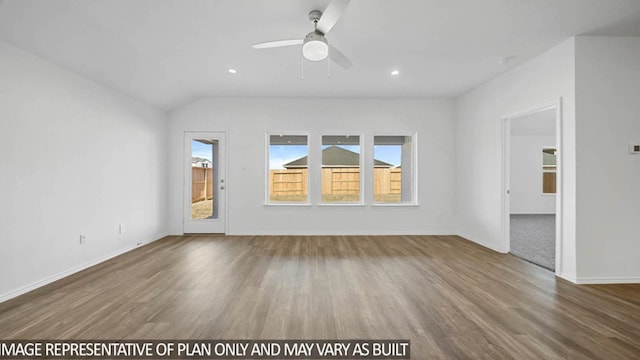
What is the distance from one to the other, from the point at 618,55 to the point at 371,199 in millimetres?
3698

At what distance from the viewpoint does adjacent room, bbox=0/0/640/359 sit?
2.12 meters

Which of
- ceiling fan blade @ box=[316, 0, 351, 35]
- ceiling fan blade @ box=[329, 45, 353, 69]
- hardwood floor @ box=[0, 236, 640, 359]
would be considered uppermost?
ceiling fan blade @ box=[316, 0, 351, 35]

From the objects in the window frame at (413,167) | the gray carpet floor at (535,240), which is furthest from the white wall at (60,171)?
the gray carpet floor at (535,240)

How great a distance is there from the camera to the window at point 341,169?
17.3 ft

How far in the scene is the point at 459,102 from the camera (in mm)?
5109

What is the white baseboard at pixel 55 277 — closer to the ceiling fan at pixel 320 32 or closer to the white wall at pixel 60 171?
the white wall at pixel 60 171

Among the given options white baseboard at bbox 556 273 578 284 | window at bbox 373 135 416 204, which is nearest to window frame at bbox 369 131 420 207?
window at bbox 373 135 416 204

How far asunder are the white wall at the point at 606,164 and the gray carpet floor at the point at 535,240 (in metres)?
A: 0.61

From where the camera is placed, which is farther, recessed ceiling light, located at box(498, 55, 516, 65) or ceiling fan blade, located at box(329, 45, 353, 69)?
recessed ceiling light, located at box(498, 55, 516, 65)

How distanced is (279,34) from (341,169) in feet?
9.75

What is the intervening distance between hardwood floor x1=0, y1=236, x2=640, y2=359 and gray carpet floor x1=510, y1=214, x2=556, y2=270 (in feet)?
1.34

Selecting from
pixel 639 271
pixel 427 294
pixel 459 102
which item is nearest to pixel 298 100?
pixel 459 102

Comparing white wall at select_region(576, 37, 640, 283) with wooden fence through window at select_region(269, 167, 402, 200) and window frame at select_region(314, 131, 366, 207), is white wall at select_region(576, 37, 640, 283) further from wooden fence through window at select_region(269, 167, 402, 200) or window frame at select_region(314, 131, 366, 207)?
window frame at select_region(314, 131, 366, 207)

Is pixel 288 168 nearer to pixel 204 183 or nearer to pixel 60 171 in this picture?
pixel 204 183
